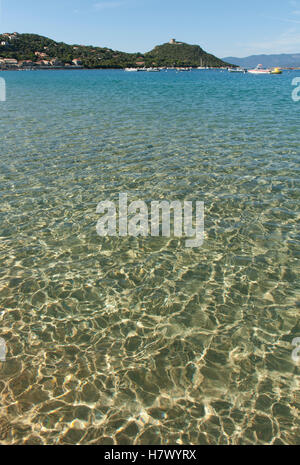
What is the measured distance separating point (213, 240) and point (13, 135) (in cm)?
2165

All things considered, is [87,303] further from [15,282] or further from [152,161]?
[152,161]

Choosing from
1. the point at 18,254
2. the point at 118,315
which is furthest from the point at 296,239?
the point at 18,254

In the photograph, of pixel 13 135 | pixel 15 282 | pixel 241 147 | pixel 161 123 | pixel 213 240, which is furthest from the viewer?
pixel 161 123

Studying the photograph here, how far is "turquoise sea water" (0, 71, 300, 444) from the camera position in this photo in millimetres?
5773

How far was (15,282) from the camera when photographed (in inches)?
366

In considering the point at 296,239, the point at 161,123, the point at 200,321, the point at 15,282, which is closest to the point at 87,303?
the point at 15,282

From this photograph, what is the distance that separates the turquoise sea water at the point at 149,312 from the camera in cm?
577

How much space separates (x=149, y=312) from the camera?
26.8 ft

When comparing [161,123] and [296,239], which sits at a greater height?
[161,123]

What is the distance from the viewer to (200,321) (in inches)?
312

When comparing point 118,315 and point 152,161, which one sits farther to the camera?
point 152,161
